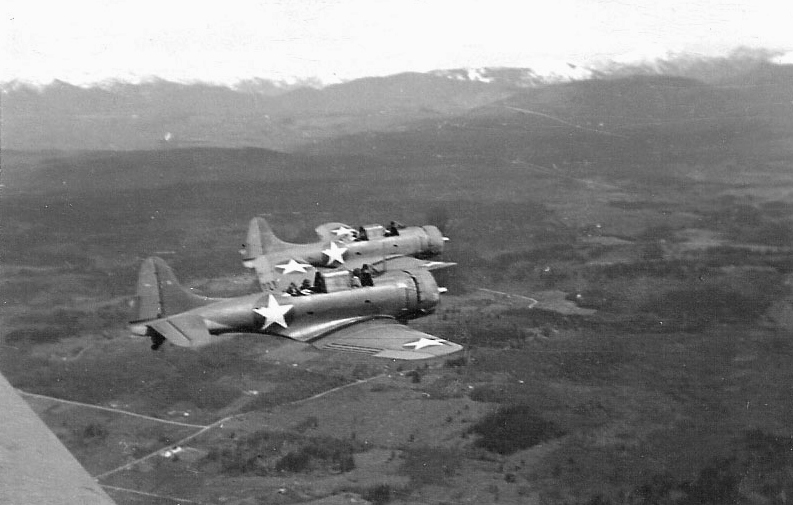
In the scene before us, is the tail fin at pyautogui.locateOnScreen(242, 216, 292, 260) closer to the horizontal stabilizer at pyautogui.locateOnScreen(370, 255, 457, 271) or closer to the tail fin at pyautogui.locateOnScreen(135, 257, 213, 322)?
the horizontal stabilizer at pyautogui.locateOnScreen(370, 255, 457, 271)

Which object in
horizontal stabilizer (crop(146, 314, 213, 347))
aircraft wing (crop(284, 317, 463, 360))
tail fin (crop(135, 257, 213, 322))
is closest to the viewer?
horizontal stabilizer (crop(146, 314, 213, 347))

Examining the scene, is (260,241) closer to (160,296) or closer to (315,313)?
(315,313)

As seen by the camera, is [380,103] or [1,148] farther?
[380,103]

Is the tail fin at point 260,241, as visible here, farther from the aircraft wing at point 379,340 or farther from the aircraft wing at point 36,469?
the aircraft wing at point 36,469

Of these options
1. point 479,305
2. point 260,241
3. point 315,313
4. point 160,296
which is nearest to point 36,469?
point 160,296

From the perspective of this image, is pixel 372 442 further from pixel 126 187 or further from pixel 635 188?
pixel 635 188

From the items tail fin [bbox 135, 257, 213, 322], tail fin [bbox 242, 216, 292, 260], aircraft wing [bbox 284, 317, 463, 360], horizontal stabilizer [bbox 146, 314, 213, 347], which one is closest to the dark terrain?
tail fin [bbox 242, 216, 292, 260]

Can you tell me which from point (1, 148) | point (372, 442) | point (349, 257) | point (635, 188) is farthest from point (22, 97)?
point (635, 188)

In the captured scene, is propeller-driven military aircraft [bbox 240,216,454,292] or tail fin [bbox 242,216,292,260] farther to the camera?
tail fin [bbox 242,216,292,260]
